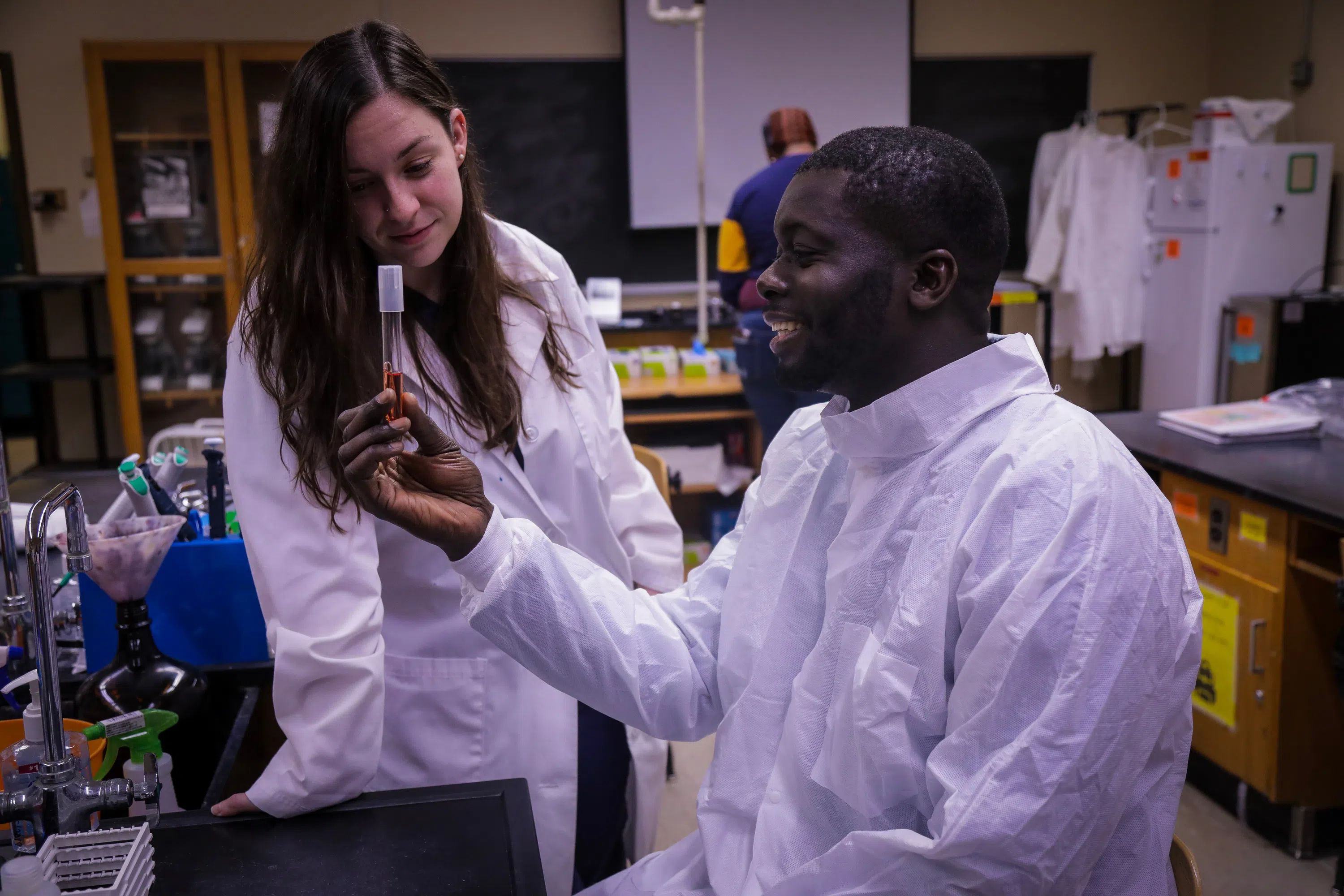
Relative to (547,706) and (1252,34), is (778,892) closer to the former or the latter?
(547,706)

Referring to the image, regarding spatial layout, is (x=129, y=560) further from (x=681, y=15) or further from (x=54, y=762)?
(x=681, y=15)

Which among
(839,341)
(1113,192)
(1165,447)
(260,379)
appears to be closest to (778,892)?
(839,341)

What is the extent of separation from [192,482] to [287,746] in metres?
0.89

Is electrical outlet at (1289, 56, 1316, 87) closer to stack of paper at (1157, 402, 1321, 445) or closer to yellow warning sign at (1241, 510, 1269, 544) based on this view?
stack of paper at (1157, 402, 1321, 445)

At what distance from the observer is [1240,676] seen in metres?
2.33

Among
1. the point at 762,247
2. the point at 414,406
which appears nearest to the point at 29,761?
the point at 414,406

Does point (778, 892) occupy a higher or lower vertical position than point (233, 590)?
lower

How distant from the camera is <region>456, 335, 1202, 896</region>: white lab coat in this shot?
839mm

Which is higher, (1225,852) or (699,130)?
(699,130)

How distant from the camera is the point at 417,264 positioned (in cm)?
127

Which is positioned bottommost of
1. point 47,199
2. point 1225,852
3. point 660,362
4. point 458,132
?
point 1225,852

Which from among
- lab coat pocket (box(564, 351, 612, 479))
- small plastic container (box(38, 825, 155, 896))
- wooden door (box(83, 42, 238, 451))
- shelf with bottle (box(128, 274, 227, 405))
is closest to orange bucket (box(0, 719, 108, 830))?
small plastic container (box(38, 825, 155, 896))

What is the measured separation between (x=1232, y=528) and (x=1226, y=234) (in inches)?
120

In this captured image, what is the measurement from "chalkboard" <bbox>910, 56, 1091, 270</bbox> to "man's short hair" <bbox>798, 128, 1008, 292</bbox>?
15.4ft
